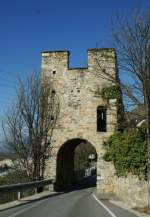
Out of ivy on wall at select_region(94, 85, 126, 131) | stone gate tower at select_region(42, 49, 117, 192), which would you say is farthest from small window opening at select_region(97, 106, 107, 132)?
ivy on wall at select_region(94, 85, 126, 131)

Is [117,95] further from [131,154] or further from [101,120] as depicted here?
[101,120]

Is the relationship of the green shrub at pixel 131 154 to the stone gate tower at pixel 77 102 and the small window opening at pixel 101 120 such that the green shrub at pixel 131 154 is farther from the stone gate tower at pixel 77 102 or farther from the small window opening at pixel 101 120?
the small window opening at pixel 101 120

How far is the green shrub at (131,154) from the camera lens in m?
22.3

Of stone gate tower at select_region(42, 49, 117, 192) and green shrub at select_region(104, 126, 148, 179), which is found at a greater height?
stone gate tower at select_region(42, 49, 117, 192)

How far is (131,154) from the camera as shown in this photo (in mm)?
23906

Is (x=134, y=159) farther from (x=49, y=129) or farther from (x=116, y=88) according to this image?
(x=49, y=129)

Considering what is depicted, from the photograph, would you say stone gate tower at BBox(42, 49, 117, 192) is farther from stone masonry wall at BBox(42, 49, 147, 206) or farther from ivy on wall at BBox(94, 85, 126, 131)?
ivy on wall at BBox(94, 85, 126, 131)

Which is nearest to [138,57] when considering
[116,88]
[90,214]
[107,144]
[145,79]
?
[145,79]

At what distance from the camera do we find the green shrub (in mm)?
22314

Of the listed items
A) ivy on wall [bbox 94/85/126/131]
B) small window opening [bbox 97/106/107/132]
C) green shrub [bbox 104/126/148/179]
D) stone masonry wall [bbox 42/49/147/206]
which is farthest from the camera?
small window opening [bbox 97/106/107/132]

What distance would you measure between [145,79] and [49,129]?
1642 cm

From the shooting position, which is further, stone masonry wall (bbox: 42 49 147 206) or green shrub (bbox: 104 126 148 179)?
stone masonry wall (bbox: 42 49 147 206)

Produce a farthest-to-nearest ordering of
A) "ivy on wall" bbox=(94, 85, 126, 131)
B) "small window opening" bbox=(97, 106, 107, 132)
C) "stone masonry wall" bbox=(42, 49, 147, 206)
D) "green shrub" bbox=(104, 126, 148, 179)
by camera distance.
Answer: "small window opening" bbox=(97, 106, 107, 132) < "stone masonry wall" bbox=(42, 49, 147, 206) < "ivy on wall" bbox=(94, 85, 126, 131) < "green shrub" bbox=(104, 126, 148, 179)

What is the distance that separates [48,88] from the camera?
119ft
